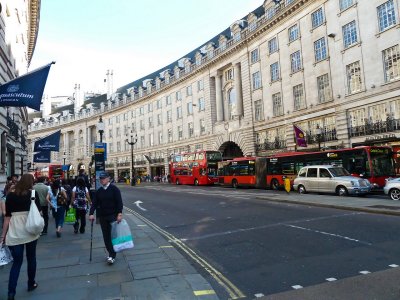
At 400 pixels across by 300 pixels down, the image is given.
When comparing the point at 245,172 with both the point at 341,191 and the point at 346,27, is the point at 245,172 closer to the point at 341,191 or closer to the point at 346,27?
the point at 341,191

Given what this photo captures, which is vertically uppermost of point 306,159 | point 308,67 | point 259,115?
point 308,67

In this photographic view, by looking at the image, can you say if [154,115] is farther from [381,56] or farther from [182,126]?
[381,56]

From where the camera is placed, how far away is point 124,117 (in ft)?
257

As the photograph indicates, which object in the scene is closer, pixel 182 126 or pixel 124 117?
pixel 182 126

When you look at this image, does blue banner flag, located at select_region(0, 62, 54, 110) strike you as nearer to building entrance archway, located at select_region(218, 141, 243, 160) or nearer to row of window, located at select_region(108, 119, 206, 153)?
building entrance archway, located at select_region(218, 141, 243, 160)

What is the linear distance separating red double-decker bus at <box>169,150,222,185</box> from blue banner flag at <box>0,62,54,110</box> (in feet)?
95.9

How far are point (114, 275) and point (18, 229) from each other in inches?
72.5

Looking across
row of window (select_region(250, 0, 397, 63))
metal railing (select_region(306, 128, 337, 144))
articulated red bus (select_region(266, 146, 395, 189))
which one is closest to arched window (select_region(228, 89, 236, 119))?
row of window (select_region(250, 0, 397, 63))

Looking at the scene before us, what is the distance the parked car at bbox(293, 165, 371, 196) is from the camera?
19125mm

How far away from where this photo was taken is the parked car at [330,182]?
19125mm

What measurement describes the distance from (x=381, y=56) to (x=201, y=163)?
67.7ft

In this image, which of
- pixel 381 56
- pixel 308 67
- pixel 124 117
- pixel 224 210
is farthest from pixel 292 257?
pixel 124 117

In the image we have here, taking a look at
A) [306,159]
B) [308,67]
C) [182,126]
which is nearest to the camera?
[306,159]

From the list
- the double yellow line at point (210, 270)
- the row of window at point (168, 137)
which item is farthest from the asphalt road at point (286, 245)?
the row of window at point (168, 137)
